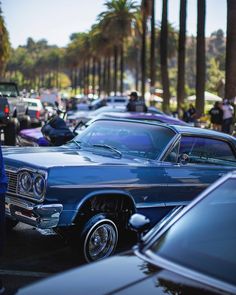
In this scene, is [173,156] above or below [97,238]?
above

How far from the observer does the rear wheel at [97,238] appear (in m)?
5.95

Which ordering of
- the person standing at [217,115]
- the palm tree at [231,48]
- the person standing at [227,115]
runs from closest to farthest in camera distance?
1. the palm tree at [231,48]
2. the person standing at [227,115]
3. the person standing at [217,115]

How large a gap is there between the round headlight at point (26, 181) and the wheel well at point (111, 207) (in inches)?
23.0

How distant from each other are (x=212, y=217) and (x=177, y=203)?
9.96 ft

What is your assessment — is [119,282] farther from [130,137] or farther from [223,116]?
[223,116]

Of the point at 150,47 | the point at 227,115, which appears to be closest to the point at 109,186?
the point at 227,115

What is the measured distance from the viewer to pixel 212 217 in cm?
372

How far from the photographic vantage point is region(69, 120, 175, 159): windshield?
6.90m

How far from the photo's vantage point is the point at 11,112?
17312 millimetres

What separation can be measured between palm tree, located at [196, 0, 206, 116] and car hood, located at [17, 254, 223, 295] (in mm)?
24563

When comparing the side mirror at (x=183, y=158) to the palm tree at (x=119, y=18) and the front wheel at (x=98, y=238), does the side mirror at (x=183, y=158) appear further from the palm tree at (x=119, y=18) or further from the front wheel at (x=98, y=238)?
the palm tree at (x=119, y=18)

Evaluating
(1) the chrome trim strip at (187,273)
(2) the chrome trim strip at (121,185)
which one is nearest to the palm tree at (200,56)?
(2) the chrome trim strip at (121,185)

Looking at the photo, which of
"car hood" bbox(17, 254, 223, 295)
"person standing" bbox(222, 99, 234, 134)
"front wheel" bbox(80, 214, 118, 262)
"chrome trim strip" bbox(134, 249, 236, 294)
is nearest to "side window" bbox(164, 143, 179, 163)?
"front wheel" bbox(80, 214, 118, 262)

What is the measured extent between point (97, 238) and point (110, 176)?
0.66 m
